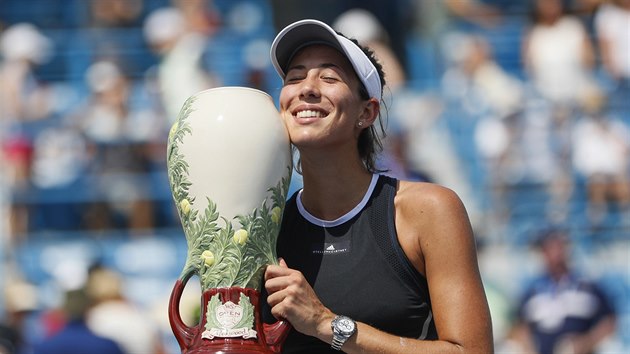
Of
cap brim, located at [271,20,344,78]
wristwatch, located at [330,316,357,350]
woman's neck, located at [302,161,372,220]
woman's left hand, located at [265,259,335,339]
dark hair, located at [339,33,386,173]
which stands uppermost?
cap brim, located at [271,20,344,78]

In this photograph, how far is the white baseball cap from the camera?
306 cm

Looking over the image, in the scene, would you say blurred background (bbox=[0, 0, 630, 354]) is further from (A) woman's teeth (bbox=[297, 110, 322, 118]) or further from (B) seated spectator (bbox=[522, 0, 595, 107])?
(A) woman's teeth (bbox=[297, 110, 322, 118])

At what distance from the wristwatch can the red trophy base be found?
0.13 m

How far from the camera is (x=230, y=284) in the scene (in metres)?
2.97

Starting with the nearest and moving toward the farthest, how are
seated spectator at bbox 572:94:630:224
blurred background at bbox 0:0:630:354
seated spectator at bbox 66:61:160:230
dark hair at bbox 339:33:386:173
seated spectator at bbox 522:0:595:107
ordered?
dark hair at bbox 339:33:386:173 < blurred background at bbox 0:0:630:354 < seated spectator at bbox 572:94:630:224 < seated spectator at bbox 66:61:160:230 < seated spectator at bbox 522:0:595:107

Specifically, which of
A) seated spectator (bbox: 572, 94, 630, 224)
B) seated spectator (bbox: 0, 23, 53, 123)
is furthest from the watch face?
seated spectator (bbox: 0, 23, 53, 123)

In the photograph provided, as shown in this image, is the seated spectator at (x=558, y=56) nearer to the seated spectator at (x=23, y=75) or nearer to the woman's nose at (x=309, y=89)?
the seated spectator at (x=23, y=75)

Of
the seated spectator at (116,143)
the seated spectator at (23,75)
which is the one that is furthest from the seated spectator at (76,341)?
the seated spectator at (23,75)

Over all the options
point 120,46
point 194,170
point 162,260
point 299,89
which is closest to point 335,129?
point 299,89

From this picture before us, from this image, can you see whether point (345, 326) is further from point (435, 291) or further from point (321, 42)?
point (321, 42)

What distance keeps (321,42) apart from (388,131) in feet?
17.1

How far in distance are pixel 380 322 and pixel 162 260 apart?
20.4ft

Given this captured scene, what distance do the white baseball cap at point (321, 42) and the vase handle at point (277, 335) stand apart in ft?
2.08

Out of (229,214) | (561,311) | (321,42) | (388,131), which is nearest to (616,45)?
(388,131)
